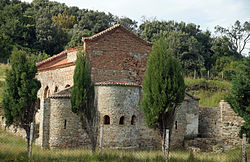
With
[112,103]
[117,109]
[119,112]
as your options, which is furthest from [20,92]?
[119,112]

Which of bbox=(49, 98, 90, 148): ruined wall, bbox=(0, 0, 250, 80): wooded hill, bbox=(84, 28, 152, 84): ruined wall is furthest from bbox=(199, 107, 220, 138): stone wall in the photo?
bbox=(0, 0, 250, 80): wooded hill

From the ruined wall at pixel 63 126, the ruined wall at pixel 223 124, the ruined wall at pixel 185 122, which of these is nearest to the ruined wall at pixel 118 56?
the ruined wall at pixel 63 126

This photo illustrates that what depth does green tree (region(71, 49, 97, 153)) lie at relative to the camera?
1473cm

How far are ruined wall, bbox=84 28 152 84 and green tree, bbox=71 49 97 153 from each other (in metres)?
2.81

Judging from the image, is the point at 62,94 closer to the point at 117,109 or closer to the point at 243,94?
the point at 117,109

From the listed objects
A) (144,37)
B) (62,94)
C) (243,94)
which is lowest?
(62,94)

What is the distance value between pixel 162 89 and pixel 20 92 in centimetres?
741

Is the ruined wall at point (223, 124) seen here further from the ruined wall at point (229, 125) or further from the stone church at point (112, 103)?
the stone church at point (112, 103)

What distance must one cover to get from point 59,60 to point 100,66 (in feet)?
24.4

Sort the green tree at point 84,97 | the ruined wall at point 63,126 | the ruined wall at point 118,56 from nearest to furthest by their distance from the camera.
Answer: the green tree at point 84,97 < the ruined wall at point 63,126 < the ruined wall at point 118,56

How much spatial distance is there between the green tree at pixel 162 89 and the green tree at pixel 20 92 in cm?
619

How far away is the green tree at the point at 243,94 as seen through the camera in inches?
582

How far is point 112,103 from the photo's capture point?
16812 millimetres

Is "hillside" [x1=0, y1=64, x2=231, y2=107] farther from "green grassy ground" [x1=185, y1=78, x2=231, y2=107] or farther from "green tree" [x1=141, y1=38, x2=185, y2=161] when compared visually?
"green tree" [x1=141, y1=38, x2=185, y2=161]
